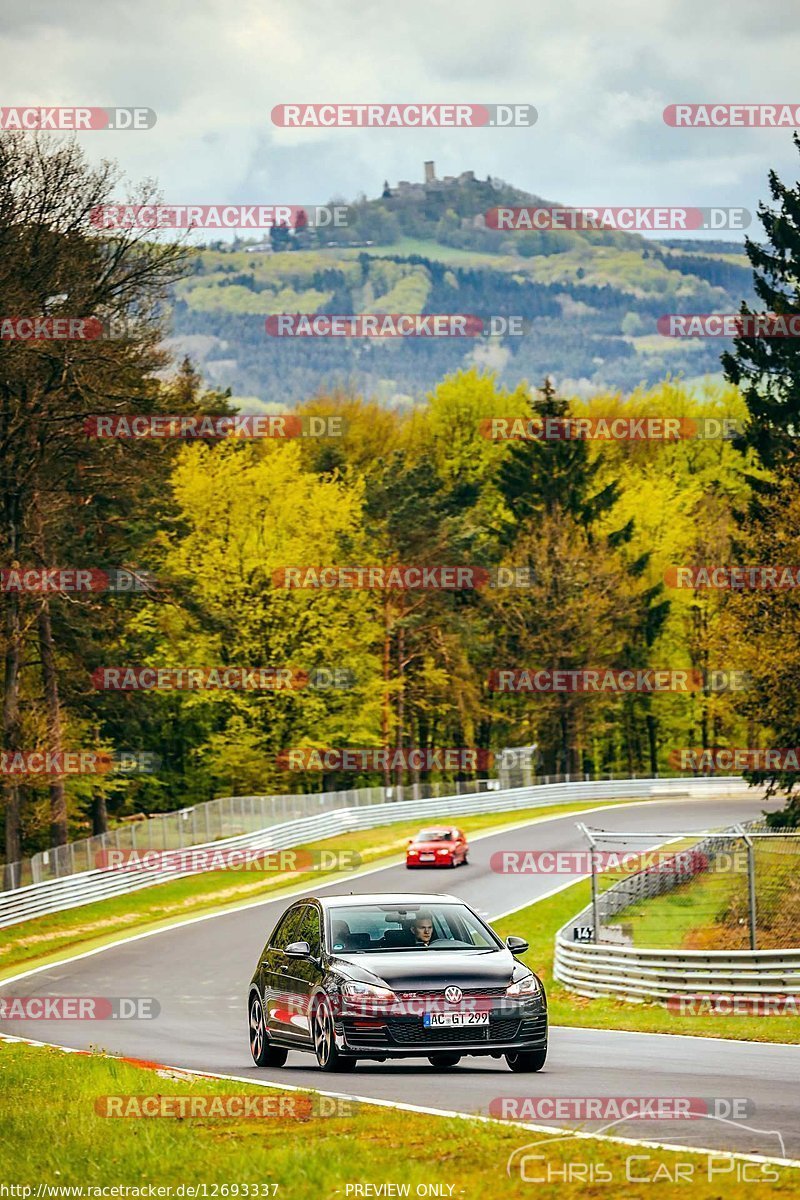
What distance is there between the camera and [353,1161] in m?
9.49

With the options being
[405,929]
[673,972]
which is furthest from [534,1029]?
[673,972]

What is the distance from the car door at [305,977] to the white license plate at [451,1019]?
110cm

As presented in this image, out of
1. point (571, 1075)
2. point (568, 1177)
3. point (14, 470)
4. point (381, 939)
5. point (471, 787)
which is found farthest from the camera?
point (471, 787)

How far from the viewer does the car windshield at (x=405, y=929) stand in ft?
49.1

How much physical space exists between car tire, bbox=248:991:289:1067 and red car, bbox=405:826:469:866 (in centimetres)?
3362

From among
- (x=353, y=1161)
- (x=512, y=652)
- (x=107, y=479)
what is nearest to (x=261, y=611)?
(x=512, y=652)

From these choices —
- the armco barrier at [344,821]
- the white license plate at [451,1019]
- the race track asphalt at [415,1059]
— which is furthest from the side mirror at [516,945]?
the armco barrier at [344,821]

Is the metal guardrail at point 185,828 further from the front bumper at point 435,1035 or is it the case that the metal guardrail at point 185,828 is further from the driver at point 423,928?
the front bumper at point 435,1035

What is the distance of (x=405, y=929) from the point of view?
15.2m

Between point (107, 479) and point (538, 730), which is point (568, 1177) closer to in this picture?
point (107, 479)

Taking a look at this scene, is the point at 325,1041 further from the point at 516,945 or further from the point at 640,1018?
the point at 640,1018

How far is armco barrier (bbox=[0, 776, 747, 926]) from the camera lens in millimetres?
43500

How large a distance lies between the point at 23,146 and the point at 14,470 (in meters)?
8.18

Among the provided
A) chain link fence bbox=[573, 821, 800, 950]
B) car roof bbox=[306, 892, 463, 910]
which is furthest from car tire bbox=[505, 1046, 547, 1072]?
chain link fence bbox=[573, 821, 800, 950]
